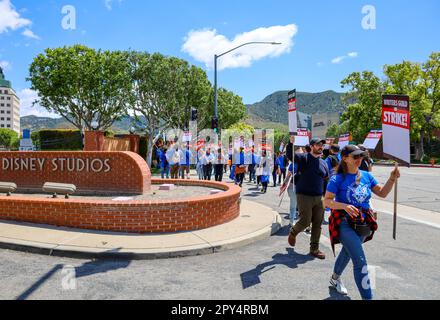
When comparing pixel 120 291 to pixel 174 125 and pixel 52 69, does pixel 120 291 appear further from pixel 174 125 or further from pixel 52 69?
pixel 174 125

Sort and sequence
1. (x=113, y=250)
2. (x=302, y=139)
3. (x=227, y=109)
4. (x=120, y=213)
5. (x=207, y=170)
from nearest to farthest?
(x=113, y=250), (x=120, y=213), (x=302, y=139), (x=207, y=170), (x=227, y=109)

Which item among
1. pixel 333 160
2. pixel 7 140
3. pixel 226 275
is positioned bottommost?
pixel 226 275

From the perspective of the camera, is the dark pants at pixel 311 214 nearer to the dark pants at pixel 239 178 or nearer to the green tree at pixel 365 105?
the dark pants at pixel 239 178

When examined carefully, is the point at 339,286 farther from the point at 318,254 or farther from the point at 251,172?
the point at 251,172

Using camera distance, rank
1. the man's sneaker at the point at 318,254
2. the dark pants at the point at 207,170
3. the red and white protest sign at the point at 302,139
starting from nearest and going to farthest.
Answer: the man's sneaker at the point at 318,254 → the red and white protest sign at the point at 302,139 → the dark pants at the point at 207,170

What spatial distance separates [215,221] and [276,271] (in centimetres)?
237

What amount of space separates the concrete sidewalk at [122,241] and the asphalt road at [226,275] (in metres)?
0.14

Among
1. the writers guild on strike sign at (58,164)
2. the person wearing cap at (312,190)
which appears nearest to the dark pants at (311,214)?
the person wearing cap at (312,190)

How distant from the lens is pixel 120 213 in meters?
6.11

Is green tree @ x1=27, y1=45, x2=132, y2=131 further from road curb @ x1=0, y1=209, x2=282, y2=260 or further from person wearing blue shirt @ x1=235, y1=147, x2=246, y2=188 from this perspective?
road curb @ x1=0, y1=209, x2=282, y2=260

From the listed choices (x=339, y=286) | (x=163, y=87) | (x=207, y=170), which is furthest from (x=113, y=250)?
(x=163, y=87)

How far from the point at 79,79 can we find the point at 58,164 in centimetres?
2161

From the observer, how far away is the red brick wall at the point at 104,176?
8.99 metres

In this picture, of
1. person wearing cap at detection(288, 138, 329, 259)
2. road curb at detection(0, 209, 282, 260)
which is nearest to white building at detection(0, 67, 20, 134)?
road curb at detection(0, 209, 282, 260)
